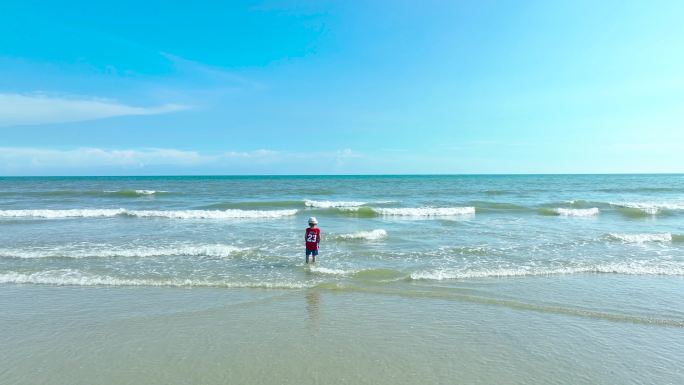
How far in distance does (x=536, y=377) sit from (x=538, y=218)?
62.8 feet

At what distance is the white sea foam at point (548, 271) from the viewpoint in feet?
31.2

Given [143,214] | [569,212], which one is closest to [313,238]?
[143,214]

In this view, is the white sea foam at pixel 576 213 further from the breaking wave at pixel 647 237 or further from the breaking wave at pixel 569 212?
the breaking wave at pixel 647 237

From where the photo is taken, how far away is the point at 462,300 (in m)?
7.56

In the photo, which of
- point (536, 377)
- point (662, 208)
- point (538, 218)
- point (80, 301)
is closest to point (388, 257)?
point (536, 377)

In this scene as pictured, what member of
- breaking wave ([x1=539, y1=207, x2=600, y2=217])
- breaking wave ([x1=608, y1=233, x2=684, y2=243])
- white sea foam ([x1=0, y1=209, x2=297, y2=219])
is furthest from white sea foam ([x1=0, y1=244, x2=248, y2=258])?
breaking wave ([x1=539, y1=207, x2=600, y2=217])

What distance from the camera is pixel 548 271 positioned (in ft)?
32.6

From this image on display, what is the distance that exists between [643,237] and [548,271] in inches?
308

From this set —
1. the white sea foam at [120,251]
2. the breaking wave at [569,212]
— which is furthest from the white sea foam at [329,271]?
the breaking wave at [569,212]

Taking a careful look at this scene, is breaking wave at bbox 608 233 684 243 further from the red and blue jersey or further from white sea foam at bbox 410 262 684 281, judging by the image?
the red and blue jersey

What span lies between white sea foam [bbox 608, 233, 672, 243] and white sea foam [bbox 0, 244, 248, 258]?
14174 millimetres

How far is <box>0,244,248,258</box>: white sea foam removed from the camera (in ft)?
38.1

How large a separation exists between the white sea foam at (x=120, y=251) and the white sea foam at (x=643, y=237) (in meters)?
14.2

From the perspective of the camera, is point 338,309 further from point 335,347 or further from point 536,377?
point 536,377
